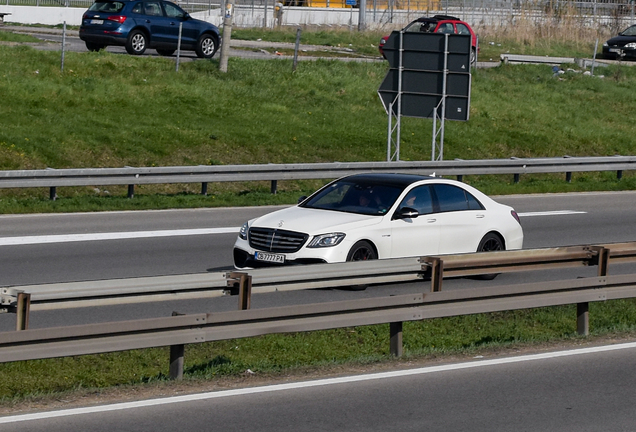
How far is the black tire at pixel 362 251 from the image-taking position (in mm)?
12719

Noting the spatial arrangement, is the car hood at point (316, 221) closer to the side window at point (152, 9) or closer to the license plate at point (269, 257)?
the license plate at point (269, 257)

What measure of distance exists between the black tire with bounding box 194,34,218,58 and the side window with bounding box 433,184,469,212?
794 inches

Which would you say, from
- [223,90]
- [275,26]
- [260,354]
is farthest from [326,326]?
[275,26]

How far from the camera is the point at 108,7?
102 feet

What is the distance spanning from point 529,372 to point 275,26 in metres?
43.7

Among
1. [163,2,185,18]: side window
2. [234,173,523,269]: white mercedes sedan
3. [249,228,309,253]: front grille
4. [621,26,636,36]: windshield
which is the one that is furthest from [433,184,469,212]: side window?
[621,26,636,36]: windshield

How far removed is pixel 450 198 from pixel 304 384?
6244 mm

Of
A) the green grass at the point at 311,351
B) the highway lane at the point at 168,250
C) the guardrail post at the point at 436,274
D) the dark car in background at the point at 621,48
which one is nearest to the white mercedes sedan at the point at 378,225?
the highway lane at the point at 168,250

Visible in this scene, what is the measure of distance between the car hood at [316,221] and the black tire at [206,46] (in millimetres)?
20588

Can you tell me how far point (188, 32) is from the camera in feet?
107

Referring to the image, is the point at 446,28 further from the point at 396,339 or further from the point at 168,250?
the point at 396,339

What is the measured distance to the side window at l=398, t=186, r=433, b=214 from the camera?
1351cm

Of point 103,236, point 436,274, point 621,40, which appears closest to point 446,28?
point 621,40

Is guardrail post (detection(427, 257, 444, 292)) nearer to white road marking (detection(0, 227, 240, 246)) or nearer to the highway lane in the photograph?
the highway lane
